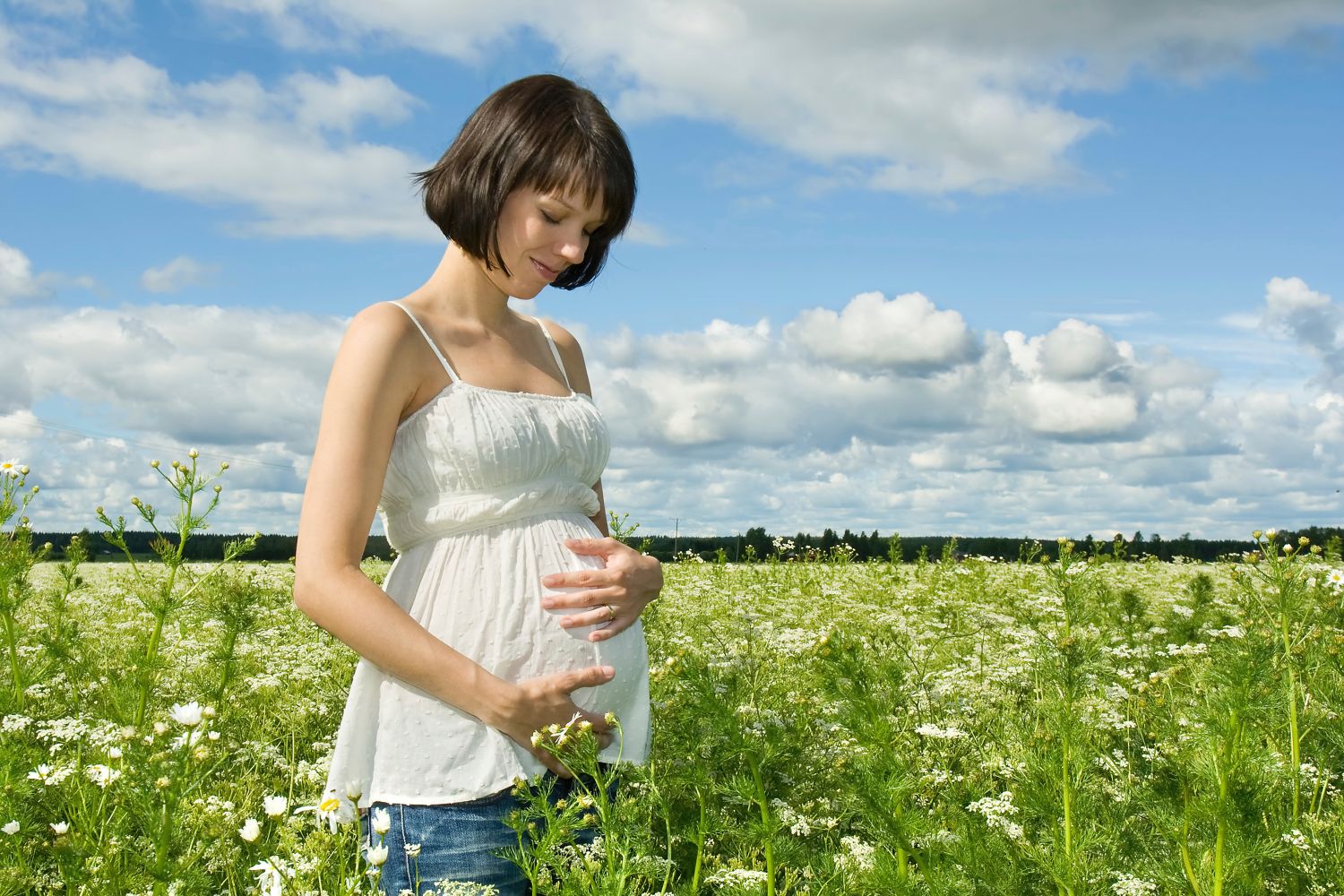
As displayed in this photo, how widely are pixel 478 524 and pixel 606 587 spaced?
1.10 ft

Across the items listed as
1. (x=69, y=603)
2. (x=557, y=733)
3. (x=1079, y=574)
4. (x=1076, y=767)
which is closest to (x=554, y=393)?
(x=557, y=733)

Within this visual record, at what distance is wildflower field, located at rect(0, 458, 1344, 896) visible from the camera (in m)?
2.35

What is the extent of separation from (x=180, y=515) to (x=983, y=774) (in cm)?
304

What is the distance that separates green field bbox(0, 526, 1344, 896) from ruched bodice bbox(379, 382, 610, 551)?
575mm

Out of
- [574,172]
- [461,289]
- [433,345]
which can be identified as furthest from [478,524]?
[574,172]

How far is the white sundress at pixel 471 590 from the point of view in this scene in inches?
86.8

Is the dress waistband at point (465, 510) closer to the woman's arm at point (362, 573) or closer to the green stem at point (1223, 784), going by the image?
the woman's arm at point (362, 573)

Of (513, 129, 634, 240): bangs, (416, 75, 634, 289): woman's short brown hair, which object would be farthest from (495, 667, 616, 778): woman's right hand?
(513, 129, 634, 240): bangs

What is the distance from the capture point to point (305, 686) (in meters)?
5.05

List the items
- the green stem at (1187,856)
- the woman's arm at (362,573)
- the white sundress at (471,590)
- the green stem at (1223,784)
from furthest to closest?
the green stem at (1187,856) → the green stem at (1223,784) → the white sundress at (471,590) → the woman's arm at (362,573)

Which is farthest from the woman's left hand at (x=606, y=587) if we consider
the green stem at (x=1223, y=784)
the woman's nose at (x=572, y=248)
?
the green stem at (x=1223, y=784)

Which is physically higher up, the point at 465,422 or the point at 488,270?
the point at 488,270

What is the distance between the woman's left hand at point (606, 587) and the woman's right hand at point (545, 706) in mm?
136

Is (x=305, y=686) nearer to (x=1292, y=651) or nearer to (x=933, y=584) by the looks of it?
(x=1292, y=651)
